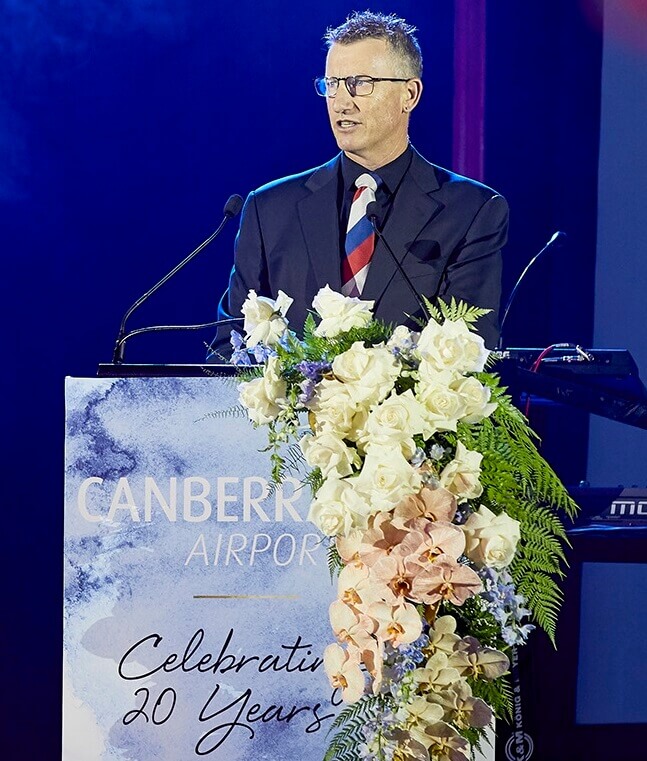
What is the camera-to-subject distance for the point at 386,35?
277 centimetres

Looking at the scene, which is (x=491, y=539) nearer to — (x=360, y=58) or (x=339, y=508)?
(x=339, y=508)

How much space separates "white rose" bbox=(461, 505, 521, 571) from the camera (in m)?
1.27

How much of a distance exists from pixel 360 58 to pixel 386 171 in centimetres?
28

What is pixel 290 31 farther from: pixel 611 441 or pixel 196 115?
pixel 611 441

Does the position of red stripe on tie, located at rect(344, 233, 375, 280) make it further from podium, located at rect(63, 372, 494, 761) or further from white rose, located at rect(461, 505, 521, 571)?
white rose, located at rect(461, 505, 521, 571)

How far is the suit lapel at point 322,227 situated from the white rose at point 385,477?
152 centimetres

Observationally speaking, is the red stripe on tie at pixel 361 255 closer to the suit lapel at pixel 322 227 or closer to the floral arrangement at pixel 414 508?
the suit lapel at pixel 322 227

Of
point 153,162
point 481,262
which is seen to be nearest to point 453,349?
point 481,262

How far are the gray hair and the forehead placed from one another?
0.01 metres

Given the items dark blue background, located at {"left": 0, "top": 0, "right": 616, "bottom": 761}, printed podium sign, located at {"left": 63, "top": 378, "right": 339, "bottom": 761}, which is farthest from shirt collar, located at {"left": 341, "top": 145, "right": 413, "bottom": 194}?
printed podium sign, located at {"left": 63, "top": 378, "right": 339, "bottom": 761}

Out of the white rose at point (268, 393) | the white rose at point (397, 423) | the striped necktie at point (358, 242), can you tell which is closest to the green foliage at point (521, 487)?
the white rose at point (397, 423)

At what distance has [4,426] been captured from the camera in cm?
334

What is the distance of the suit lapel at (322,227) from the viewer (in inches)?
108

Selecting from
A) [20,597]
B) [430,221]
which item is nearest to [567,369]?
[430,221]
